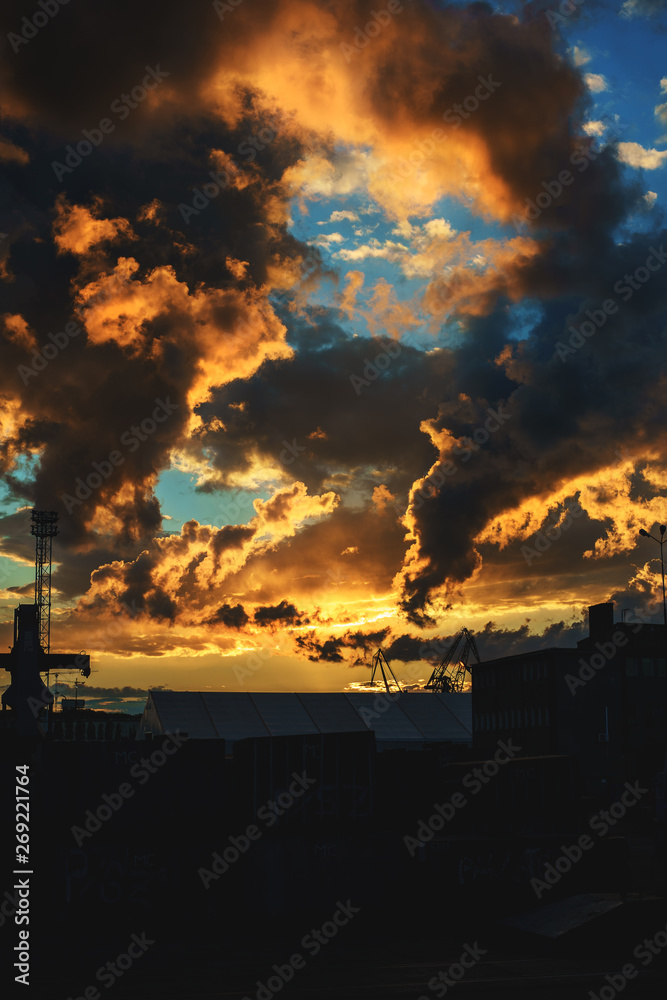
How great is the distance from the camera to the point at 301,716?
7950 cm

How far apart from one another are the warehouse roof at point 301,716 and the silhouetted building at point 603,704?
7.48 meters

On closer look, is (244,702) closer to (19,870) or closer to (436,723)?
(436,723)

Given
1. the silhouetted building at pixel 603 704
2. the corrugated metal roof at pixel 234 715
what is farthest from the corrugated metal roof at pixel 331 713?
the silhouetted building at pixel 603 704

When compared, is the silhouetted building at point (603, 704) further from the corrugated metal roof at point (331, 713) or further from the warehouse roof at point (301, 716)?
the corrugated metal roof at point (331, 713)

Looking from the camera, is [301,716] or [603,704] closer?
[603,704]

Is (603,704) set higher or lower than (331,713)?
higher

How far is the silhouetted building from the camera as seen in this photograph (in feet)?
250

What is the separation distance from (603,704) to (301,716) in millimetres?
27461

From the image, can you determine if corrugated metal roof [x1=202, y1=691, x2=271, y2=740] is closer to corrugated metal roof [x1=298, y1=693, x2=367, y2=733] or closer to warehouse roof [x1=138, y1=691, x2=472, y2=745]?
warehouse roof [x1=138, y1=691, x2=472, y2=745]

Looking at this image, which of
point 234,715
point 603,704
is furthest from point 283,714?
point 603,704

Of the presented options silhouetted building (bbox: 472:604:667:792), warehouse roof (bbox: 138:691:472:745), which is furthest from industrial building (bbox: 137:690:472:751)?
silhouetted building (bbox: 472:604:667:792)

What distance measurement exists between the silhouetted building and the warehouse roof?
7484 millimetres

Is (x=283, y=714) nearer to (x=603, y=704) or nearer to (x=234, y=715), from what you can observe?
(x=234, y=715)

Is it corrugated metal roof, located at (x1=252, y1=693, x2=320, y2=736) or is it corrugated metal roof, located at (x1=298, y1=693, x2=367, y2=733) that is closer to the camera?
corrugated metal roof, located at (x1=252, y1=693, x2=320, y2=736)
